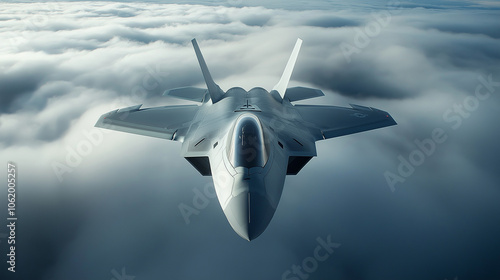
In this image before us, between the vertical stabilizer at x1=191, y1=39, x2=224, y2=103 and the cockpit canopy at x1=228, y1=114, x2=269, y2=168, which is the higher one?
the vertical stabilizer at x1=191, y1=39, x2=224, y2=103

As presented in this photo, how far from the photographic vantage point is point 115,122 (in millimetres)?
12289

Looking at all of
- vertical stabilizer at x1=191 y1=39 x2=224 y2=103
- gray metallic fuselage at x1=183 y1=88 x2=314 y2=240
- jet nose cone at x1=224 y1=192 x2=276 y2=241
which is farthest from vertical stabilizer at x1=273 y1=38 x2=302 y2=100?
jet nose cone at x1=224 y1=192 x2=276 y2=241

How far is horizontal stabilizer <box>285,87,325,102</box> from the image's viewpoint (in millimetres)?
15509

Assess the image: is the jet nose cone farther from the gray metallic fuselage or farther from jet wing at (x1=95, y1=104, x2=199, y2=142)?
jet wing at (x1=95, y1=104, x2=199, y2=142)

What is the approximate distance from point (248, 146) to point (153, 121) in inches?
290

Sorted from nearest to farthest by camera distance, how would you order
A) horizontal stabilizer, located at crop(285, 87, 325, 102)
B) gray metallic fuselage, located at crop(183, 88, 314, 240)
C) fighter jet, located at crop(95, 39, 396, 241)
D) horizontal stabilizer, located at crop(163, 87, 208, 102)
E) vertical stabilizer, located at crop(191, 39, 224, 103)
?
gray metallic fuselage, located at crop(183, 88, 314, 240) < fighter jet, located at crop(95, 39, 396, 241) < vertical stabilizer, located at crop(191, 39, 224, 103) < horizontal stabilizer, located at crop(163, 87, 208, 102) < horizontal stabilizer, located at crop(285, 87, 325, 102)

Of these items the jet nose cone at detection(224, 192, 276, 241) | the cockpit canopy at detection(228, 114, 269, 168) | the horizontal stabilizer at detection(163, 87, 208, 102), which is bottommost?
the jet nose cone at detection(224, 192, 276, 241)

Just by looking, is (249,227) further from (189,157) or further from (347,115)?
(347,115)

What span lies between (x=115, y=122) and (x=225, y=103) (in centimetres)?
561

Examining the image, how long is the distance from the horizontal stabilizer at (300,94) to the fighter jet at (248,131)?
63 mm

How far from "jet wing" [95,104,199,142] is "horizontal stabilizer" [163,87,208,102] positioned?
1.19 m

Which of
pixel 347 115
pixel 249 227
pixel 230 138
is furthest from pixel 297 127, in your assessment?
pixel 249 227

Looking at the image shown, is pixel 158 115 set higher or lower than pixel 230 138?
higher

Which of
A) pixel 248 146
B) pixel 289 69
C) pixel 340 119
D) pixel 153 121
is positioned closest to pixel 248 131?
pixel 248 146
